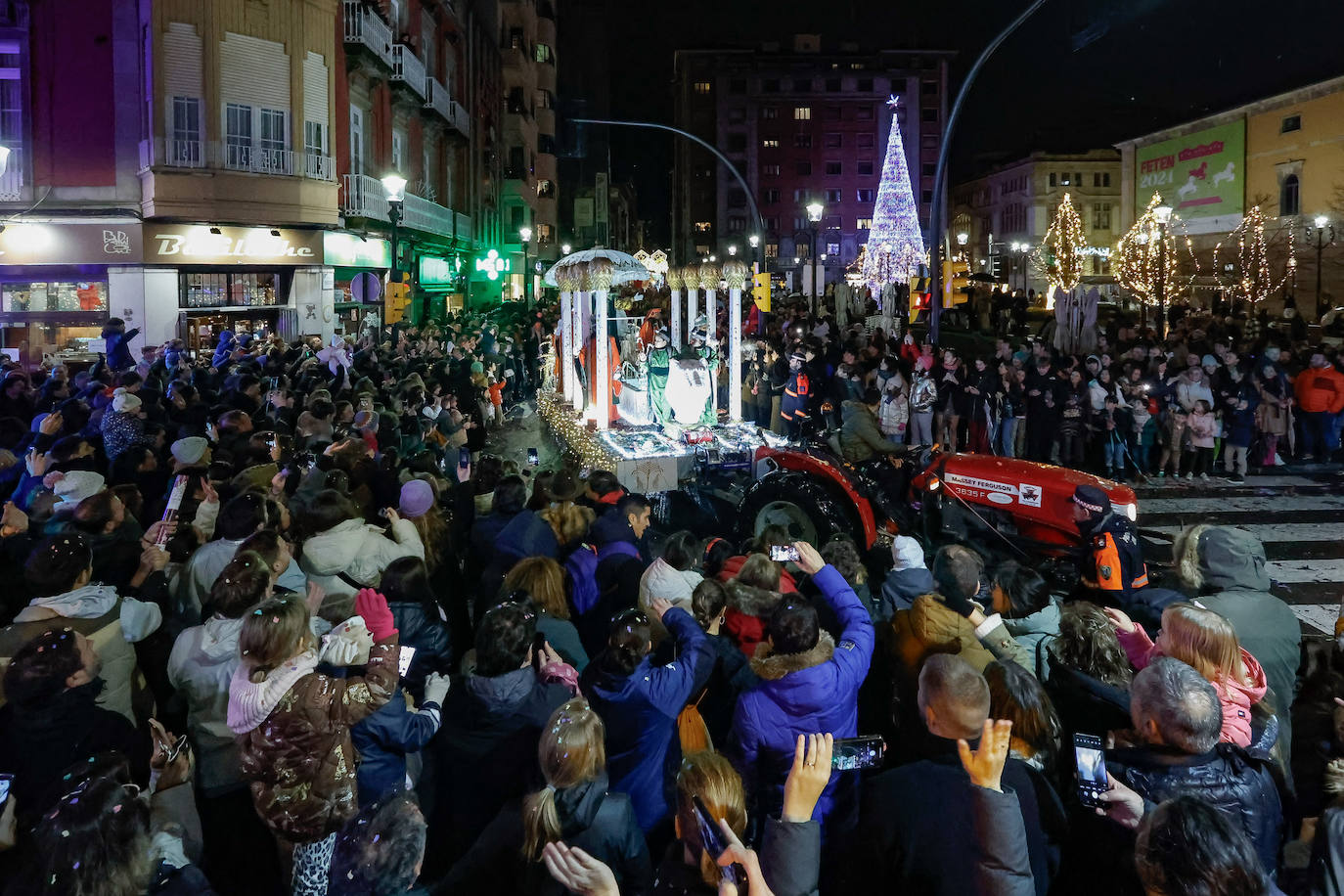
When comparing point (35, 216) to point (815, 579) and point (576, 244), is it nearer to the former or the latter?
point (815, 579)

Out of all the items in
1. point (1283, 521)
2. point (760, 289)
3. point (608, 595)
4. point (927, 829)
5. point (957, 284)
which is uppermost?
point (957, 284)

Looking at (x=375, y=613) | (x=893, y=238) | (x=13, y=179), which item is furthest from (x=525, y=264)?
(x=375, y=613)

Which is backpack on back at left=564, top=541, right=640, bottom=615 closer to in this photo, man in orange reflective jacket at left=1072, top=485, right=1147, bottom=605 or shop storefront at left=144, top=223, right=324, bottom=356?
man in orange reflective jacket at left=1072, top=485, right=1147, bottom=605

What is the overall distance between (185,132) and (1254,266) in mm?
41497

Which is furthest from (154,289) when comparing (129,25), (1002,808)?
(1002,808)

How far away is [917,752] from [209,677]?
3040 millimetres

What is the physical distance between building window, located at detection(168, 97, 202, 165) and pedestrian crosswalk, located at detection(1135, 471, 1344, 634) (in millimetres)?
18620

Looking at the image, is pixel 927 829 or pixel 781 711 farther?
pixel 781 711

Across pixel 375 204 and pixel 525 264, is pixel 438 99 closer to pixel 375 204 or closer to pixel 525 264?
pixel 375 204

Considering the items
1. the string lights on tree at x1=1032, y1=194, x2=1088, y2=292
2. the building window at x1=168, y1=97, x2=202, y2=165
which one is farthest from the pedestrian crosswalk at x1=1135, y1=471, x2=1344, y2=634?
the string lights on tree at x1=1032, y1=194, x2=1088, y2=292

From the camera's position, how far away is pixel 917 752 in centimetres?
418

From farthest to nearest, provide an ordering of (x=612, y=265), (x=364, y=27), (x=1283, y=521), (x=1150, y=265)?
(x=1150, y=265), (x=364, y=27), (x=612, y=265), (x=1283, y=521)

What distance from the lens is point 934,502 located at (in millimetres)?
9180

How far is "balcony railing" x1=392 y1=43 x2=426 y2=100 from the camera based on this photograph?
2784cm
